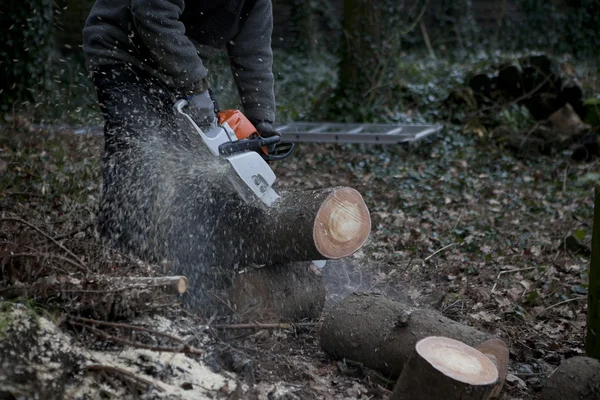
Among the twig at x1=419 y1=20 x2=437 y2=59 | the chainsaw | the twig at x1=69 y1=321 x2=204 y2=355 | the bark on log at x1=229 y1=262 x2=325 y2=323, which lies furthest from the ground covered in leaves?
the twig at x1=419 y1=20 x2=437 y2=59

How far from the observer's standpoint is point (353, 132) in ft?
22.7

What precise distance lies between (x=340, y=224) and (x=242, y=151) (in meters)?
0.63

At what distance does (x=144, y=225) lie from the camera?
11.9ft

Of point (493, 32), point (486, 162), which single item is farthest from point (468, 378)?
point (493, 32)

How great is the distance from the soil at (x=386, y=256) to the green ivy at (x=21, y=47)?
1.11 metres

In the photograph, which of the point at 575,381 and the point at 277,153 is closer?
the point at 575,381

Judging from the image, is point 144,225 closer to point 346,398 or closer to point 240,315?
point 240,315

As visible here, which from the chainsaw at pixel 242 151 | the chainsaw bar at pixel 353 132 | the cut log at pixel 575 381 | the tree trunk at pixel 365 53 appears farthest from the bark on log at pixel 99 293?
the tree trunk at pixel 365 53

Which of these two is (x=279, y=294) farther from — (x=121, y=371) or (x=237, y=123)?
(x=121, y=371)

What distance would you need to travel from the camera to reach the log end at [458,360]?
255cm

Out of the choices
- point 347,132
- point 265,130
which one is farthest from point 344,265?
point 347,132

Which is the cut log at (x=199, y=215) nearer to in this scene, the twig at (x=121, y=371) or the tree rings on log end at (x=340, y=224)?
the tree rings on log end at (x=340, y=224)

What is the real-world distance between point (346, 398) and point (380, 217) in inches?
110

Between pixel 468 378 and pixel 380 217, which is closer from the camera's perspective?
pixel 468 378
